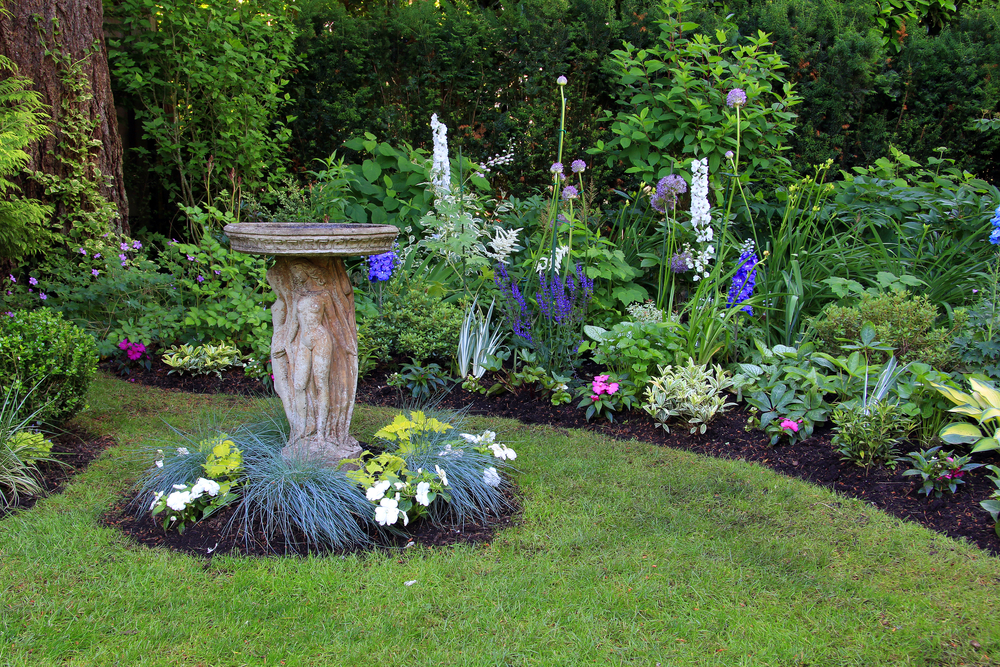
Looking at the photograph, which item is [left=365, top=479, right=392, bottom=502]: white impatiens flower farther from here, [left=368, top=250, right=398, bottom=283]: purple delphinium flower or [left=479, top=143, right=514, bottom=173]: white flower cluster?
[left=479, top=143, right=514, bottom=173]: white flower cluster

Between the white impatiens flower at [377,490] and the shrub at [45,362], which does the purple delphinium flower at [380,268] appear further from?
the white impatiens flower at [377,490]

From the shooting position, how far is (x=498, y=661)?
2.43 meters

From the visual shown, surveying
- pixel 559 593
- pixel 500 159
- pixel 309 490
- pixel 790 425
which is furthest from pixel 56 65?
pixel 790 425

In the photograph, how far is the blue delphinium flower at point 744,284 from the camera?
4.74m

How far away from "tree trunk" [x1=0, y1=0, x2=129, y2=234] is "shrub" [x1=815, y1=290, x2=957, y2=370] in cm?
552

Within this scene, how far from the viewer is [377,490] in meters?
3.08

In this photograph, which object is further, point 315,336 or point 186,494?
point 315,336

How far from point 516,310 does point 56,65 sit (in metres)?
4.09

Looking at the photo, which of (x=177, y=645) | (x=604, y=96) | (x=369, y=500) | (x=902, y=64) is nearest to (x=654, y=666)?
(x=369, y=500)

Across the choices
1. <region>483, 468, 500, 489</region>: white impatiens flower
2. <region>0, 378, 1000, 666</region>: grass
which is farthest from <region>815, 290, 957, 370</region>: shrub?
<region>483, 468, 500, 489</region>: white impatiens flower

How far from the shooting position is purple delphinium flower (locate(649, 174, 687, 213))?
4771mm

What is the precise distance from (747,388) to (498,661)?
2525 millimetres

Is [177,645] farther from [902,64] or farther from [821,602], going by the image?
[902,64]

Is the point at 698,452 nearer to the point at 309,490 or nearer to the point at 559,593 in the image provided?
the point at 559,593
